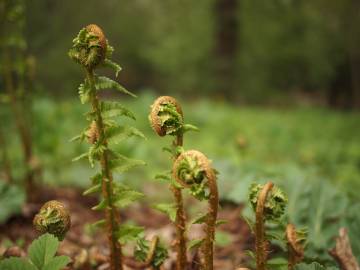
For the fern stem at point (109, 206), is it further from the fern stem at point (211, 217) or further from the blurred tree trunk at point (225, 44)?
the blurred tree trunk at point (225, 44)

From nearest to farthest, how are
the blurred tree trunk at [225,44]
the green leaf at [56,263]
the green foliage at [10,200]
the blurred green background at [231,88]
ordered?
the green leaf at [56,263] → the green foliage at [10,200] → the blurred green background at [231,88] → the blurred tree trunk at [225,44]

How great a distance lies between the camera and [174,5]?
19.8 m

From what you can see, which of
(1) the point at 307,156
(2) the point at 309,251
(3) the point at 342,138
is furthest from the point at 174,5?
(2) the point at 309,251

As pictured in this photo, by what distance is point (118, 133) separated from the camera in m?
1.56

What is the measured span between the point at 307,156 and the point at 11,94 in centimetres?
340

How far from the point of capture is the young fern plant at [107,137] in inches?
56.7

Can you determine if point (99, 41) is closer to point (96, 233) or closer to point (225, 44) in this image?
point (96, 233)

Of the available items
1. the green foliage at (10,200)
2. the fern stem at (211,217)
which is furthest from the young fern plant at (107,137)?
the green foliage at (10,200)

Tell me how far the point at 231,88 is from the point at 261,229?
12577 mm

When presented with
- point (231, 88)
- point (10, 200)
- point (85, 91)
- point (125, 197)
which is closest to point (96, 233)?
point (10, 200)

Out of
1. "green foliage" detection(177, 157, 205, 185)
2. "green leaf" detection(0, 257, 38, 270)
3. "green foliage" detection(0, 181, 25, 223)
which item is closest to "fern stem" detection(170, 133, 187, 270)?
"green foliage" detection(177, 157, 205, 185)

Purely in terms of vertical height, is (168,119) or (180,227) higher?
(168,119)

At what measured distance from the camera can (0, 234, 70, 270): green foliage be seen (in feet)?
4.79

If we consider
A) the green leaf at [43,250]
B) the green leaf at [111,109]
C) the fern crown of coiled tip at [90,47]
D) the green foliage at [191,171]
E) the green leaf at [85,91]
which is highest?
the fern crown of coiled tip at [90,47]
